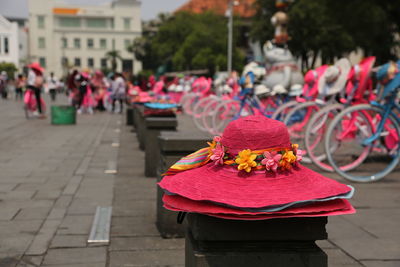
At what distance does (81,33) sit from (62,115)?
101 metres

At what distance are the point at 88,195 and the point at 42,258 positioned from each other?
6.98ft

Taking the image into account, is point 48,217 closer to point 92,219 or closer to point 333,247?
point 92,219

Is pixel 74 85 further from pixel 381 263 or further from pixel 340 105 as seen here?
pixel 381 263

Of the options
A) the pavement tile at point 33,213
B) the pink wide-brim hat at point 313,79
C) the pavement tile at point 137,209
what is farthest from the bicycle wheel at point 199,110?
the pavement tile at point 33,213

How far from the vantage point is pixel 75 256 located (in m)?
3.85

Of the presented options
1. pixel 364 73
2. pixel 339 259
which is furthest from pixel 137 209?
pixel 364 73

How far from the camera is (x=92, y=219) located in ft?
16.1

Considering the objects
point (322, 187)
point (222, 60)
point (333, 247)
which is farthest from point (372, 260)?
point (222, 60)

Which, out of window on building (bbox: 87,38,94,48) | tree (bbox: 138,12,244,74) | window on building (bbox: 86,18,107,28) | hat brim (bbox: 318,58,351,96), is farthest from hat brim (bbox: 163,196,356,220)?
window on building (bbox: 86,18,107,28)

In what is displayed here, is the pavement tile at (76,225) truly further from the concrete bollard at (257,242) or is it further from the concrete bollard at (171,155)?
the concrete bollard at (257,242)

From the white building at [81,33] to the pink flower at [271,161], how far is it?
10888 cm

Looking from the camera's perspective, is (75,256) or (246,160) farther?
(75,256)

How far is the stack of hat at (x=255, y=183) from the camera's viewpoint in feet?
7.07

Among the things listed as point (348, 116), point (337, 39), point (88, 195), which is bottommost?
point (88, 195)
